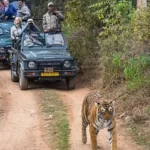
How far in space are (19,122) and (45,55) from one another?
4.15 meters

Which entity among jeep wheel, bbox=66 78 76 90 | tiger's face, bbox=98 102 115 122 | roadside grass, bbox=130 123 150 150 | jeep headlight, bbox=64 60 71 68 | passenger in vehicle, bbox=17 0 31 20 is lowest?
jeep wheel, bbox=66 78 76 90

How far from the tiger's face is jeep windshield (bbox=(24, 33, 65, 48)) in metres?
7.95

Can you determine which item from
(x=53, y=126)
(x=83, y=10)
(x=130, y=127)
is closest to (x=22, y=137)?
(x=53, y=126)

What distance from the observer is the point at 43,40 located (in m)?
15.8

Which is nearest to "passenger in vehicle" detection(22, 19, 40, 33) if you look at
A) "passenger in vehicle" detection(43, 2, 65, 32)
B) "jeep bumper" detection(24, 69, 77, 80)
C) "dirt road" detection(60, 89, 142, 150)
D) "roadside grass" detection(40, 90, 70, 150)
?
"passenger in vehicle" detection(43, 2, 65, 32)

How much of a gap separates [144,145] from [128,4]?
7300 millimetres

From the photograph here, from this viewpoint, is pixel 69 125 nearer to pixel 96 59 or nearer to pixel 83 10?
pixel 96 59

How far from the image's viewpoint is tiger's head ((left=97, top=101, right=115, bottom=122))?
7844mm

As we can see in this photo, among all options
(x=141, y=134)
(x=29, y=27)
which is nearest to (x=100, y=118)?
(x=141, y=134)

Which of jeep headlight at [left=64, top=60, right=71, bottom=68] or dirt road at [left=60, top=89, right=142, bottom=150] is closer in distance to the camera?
dirt road at [left=60, top=89, right=142, bottom=150]

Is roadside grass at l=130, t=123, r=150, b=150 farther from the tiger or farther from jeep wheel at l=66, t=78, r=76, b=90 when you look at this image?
jeep wheel at l=66, t=78, r=76, b=90

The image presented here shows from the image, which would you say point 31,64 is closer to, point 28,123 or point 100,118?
point 28,123

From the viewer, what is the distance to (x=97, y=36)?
16578 millimetres

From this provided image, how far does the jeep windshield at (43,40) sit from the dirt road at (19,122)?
1.46 meters
